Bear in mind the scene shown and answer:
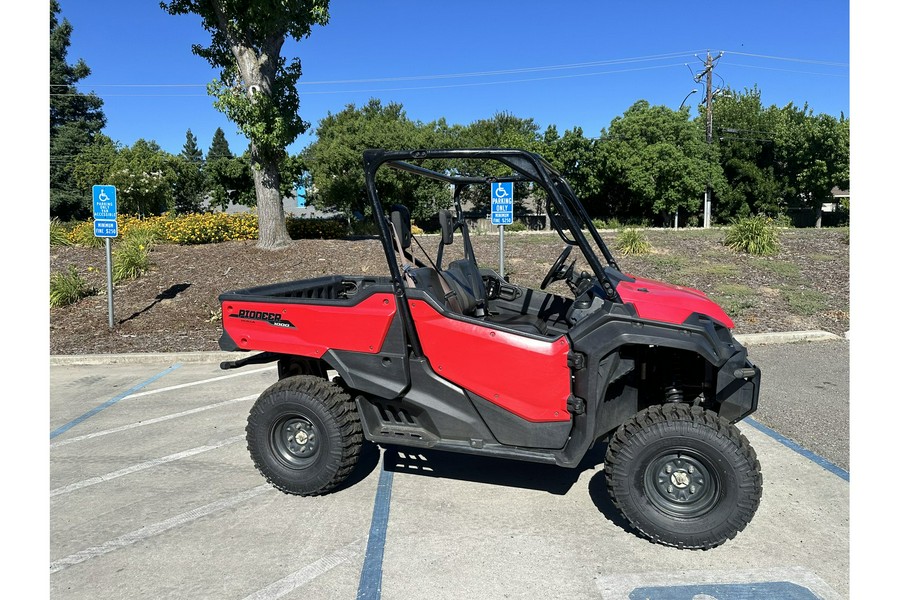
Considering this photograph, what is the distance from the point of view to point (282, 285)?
4.79 meters

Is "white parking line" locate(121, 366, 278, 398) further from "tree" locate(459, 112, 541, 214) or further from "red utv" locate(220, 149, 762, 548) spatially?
"tree" locate(459, 112, 541, 214)

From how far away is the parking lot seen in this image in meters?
3.04

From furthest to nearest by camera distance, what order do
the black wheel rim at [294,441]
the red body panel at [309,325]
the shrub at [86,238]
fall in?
1. the shrub at [86,238]
2. the black wheel rim at [294,441]
3. the red body panel at [309,325]

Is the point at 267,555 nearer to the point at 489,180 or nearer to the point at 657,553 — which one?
the point at 657,553

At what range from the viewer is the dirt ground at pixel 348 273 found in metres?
9.27

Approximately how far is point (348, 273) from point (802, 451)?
29.9 ft

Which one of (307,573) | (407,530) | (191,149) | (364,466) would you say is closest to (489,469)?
(364,466)

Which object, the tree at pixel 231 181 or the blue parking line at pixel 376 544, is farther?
the tree at pixel 231 181

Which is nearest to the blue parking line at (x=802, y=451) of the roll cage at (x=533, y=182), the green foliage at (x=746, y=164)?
the roll cage at (x=533, y=182)

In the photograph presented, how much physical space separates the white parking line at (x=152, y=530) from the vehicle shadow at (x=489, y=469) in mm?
988

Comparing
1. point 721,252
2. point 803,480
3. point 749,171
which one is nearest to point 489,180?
point 803,480

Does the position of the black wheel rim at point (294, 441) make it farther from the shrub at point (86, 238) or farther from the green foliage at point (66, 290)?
the shrub at point (86, 238)

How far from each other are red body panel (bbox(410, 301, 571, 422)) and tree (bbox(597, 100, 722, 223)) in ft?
114

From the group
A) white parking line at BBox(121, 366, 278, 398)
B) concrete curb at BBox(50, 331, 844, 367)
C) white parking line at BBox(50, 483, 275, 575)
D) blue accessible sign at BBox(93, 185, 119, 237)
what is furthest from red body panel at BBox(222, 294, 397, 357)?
blue accessible sign at BBox(93, 185, 119, 237)
